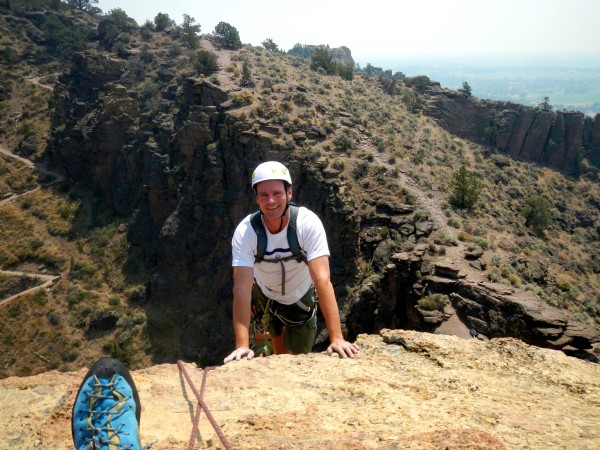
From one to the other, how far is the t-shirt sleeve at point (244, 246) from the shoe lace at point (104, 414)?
6.16 feet

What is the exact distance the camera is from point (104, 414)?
350cm

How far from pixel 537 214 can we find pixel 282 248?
34.7 meters

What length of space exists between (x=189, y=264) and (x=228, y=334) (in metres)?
6.79

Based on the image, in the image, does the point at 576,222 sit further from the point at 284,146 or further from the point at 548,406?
the point at 548,406

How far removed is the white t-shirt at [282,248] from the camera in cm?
506

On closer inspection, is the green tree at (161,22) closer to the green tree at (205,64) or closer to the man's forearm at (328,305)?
the green tree at (205,64)

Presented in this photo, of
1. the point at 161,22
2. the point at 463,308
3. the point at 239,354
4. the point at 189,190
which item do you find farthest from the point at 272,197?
the point at 161,22

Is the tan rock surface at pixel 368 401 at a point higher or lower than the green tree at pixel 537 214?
higher

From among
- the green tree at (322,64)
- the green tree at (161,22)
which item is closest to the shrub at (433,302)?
the green tree at (322,64)

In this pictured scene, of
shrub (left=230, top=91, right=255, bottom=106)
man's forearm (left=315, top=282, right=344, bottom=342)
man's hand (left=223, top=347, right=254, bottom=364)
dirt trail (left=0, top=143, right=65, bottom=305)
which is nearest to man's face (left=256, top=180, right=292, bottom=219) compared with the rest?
man's forearm (left=315, top=282, right=344, bottom=342)

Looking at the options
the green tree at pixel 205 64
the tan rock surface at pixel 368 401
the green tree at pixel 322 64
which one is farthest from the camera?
the green tree at pixel 322 64

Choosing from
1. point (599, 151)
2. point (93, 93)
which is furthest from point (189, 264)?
point (599, 151)

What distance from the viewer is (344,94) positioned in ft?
146

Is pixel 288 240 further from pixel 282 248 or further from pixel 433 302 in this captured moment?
pixel 433 302
